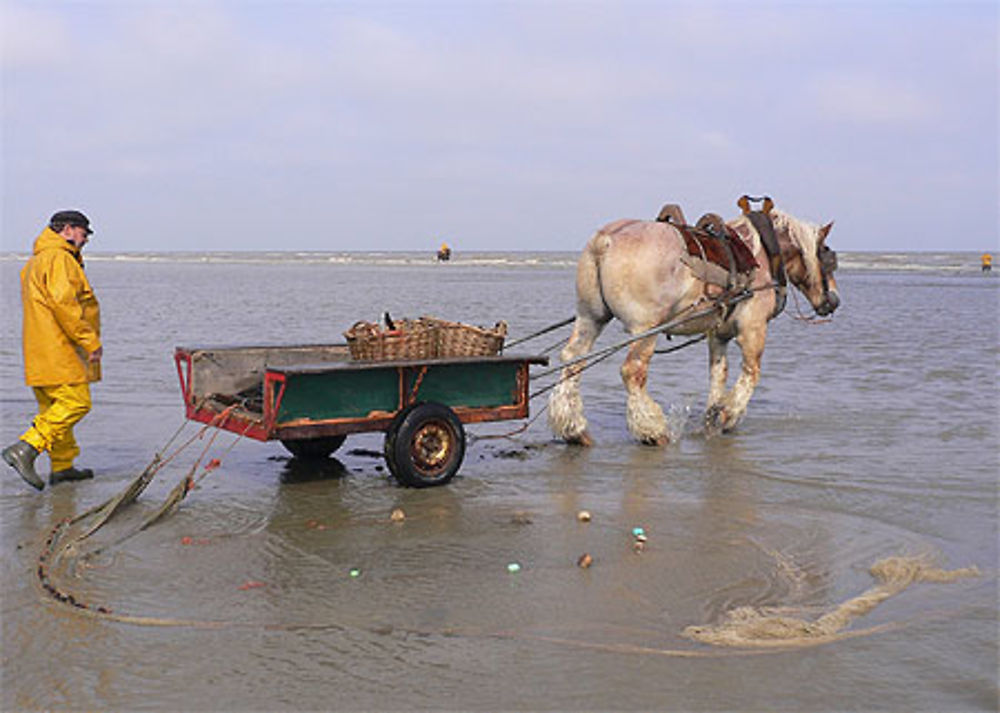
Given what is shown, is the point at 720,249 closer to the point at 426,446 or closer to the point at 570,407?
the point at 570,407

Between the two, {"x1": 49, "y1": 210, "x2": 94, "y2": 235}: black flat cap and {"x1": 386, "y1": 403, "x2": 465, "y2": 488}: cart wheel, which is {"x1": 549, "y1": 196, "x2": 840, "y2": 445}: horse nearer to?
{"x1": 386, "y1": 403, "x2": 465, "y2": 488}: cart wheel

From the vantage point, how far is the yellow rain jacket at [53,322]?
272 inches

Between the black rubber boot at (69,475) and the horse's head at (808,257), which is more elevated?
the horse's head at (808,257)

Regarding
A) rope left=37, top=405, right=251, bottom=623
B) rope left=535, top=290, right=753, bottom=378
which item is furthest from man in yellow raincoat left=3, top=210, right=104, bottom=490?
rope left=535, top=290, right=753, bottom=378

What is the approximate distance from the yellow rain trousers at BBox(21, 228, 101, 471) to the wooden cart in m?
0.67

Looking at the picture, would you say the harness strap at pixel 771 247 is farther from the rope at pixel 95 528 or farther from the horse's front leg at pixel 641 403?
the rope at pixel 95 528

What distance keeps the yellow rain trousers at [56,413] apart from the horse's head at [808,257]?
21.0ft

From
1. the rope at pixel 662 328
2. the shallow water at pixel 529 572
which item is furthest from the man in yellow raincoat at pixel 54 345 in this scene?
the rope at pixel 662 328

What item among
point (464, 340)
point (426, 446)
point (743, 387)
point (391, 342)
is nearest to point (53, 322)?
point (391, 342)

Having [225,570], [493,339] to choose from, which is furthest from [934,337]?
[225,570]

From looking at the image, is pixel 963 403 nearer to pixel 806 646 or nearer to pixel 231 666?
pixel 806 646

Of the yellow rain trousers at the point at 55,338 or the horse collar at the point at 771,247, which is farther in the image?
the horse collar at the point at 771,247

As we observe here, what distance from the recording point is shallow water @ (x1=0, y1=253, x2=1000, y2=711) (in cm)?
405

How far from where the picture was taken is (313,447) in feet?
26.7
